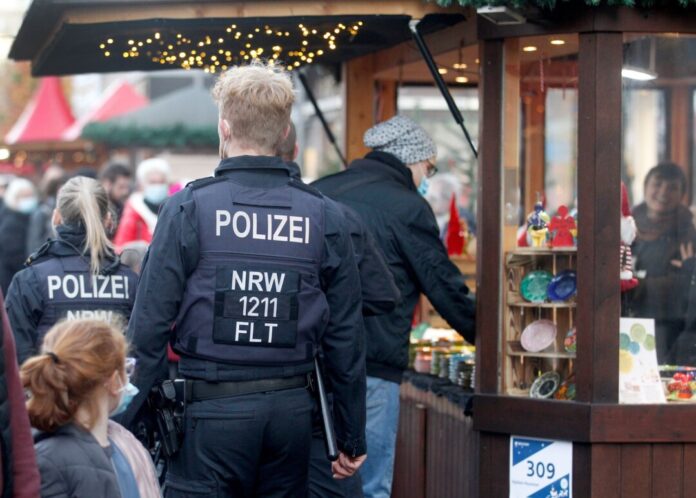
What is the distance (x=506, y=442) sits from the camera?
231 inches

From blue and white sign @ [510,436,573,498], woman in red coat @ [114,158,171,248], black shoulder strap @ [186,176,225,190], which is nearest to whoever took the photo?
black shoulder strap @ [186,176,225,190]

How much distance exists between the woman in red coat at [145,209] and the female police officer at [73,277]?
3.66 meters

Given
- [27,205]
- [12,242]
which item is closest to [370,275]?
[12,242]

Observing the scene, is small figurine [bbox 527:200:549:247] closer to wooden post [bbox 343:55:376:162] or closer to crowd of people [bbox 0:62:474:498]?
crowd of people [bbox 0:62:474:498]

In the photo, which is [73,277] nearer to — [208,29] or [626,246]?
[208,29]

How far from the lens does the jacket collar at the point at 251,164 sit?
13.9 ft

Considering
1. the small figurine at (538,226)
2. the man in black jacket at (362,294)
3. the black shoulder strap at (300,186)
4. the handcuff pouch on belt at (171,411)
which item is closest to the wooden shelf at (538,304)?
the small figurine at (538,226)

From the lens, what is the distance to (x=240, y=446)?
412 cm

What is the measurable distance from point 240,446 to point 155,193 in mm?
5913

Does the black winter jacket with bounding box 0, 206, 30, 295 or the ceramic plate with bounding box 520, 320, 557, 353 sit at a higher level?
the black winter jacket with bounding box 0, 206, 30, 295

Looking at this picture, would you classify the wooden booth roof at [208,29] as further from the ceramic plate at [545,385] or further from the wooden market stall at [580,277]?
the ceramic plate at [545,385]

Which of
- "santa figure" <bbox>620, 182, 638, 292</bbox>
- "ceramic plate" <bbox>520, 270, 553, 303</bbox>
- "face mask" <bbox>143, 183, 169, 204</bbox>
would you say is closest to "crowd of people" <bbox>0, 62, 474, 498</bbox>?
"ceramic plate" <bbox>520, 270, 553, 303</bbox>

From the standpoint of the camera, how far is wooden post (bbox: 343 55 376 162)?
8.33m

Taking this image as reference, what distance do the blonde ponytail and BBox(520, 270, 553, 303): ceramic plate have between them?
182 cm
